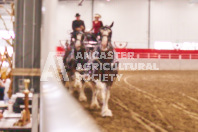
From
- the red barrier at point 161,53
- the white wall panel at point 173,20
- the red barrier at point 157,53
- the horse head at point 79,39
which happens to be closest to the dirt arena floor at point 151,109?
the horse head at point 79,39

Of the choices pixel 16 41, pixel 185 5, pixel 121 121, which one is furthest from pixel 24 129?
pixel 185 5

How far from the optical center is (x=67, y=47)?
5496 mm

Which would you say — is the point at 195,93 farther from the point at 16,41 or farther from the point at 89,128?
the point at 16,41

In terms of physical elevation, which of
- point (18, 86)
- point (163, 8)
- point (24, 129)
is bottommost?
point (24, 129)

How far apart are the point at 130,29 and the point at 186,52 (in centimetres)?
329

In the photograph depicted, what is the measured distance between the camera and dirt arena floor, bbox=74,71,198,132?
3.74 m

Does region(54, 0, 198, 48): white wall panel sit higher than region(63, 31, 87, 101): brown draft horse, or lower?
higher

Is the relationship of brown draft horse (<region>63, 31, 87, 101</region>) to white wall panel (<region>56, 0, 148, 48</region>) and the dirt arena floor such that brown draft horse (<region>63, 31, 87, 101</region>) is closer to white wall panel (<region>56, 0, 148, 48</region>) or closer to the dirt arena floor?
the dirt arena floor

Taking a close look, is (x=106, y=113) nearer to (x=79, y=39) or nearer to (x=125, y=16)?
(x=79, y=39)

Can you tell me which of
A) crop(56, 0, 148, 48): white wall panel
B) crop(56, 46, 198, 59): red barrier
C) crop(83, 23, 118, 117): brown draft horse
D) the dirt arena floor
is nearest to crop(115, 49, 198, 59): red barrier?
crop(56, 46, 198, 59): red barrier

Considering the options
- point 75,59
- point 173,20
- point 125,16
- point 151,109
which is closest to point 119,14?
point 125,16

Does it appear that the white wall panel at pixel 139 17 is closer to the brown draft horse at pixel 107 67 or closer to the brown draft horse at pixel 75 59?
the brown draft horse at pixel 75 59

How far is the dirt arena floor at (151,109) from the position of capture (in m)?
3.74

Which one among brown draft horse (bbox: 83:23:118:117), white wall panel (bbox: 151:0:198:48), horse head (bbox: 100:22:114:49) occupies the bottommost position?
brown draft horse (bbox: 83:23:118:117)
